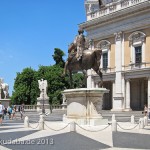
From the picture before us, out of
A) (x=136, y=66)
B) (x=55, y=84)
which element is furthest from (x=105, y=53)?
(x=55, y=84)

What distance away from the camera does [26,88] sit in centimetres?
6881

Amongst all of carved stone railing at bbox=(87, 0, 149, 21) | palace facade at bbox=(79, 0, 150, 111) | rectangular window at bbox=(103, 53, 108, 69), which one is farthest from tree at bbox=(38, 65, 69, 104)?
carved stone railing at bbox=(87, 0, 149, 21)

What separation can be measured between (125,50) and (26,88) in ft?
93.0

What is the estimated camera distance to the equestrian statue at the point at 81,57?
18797 mm

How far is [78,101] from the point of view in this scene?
18156mm

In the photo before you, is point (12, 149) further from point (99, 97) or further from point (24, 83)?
point (24, 83)

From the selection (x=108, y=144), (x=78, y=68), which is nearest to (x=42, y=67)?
(x=78, y=68)

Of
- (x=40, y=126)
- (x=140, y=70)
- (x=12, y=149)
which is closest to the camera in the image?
(x=12, y=149)

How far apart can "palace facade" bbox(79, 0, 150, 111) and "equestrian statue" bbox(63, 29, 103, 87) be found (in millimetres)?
24787

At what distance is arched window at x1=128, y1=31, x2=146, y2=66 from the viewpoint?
44.2 m

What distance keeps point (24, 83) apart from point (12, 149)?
196 feet

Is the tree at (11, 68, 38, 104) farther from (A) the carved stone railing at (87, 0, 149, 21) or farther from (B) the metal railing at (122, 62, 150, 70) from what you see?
(B) the metal railing at (122, 62, 150, 70)

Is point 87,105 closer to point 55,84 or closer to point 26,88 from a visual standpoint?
point 55,84

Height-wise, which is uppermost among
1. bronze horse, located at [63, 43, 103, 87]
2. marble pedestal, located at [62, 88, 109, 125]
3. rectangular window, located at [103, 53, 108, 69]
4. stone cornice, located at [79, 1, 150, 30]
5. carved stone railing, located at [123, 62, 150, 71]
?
stone cornice, located at [79, 1, 150, 30]
